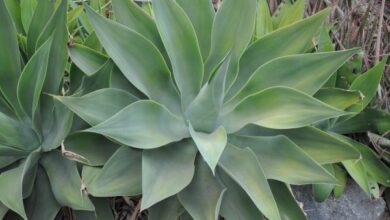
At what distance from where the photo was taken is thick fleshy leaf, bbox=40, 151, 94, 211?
1067mm

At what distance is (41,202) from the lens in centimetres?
115

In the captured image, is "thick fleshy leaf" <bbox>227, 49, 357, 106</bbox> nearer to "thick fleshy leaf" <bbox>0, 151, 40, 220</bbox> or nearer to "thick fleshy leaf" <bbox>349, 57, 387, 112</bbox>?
"thick fleshy leaf" <bbox>349, 57, 387, 112</bbox>

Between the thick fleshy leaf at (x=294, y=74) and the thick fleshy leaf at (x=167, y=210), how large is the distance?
0.86ft

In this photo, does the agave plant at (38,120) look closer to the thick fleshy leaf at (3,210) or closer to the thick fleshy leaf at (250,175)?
the thick fleshy leaf at (3,210)

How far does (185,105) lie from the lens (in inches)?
45.3

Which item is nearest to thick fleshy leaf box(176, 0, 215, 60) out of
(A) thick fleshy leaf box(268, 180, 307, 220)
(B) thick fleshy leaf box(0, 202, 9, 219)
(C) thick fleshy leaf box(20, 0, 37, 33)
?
(A) thick fleshy leaf box(268, 180, 307, 220)

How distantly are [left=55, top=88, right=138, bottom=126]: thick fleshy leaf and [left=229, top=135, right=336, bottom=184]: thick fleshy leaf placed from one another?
271 mm

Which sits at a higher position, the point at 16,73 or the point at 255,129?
the point at 16,73

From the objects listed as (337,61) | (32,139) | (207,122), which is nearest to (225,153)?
(207,122)

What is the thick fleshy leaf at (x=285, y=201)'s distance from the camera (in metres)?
1.13

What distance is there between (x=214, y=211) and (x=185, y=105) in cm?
26

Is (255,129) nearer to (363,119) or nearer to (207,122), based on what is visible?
(207,122)

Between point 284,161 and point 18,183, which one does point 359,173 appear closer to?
point 284,161

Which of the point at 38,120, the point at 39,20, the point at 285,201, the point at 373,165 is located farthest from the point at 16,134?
the point at 373,165
